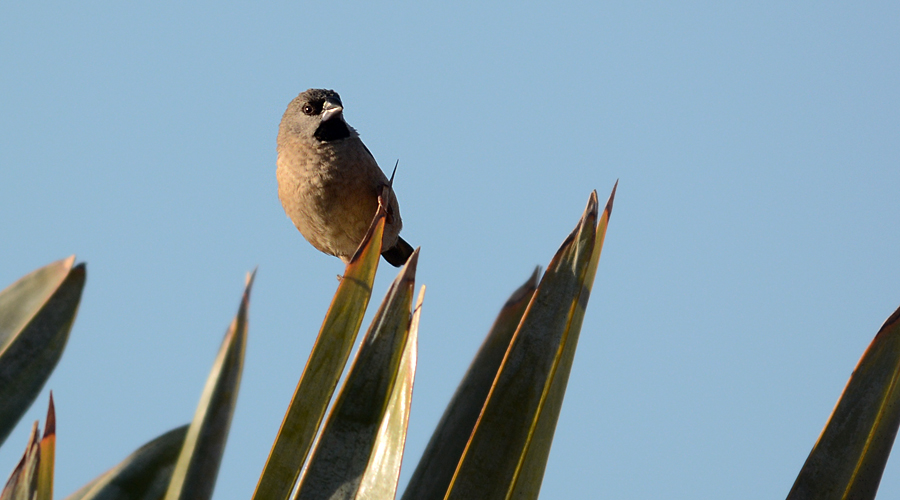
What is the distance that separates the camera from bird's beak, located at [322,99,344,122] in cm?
374

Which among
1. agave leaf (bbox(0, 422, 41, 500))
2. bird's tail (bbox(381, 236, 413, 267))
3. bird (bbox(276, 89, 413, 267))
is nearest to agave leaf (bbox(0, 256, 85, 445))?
agave leaf (bbox(0, 422, 41, 500))

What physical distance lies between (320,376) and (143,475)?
0.47 meters

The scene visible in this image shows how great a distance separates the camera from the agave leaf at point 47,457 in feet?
5.18

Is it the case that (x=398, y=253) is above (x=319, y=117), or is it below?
below

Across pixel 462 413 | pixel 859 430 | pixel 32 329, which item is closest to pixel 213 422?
pixel 462 413

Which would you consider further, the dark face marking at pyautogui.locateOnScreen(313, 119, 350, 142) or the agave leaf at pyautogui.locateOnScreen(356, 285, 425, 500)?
the dark face marking at pyautogui.locateOnScreen(313, 119, 350, 142)

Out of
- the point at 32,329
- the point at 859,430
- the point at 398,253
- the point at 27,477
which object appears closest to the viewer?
the point at 27,477

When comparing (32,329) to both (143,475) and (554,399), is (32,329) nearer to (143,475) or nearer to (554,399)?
(143,475)

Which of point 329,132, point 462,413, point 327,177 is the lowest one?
point 462,413

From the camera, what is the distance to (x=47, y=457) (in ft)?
5.26

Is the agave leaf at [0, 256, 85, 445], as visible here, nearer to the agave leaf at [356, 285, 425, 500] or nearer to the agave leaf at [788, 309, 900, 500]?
the agave leaf at [356, 285, 425, 500]

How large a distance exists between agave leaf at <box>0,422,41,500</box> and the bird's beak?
2300 millimetres

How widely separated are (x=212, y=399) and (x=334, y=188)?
6.46 feet

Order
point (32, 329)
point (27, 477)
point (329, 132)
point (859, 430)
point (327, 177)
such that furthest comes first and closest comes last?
point (329, 132) → point (327, 177) → point (32, 329) → point (859, 430) → point (27, 477)
